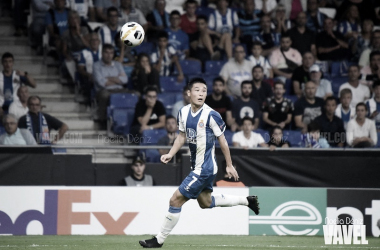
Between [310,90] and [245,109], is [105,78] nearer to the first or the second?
[245,109]

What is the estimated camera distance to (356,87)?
616 inches

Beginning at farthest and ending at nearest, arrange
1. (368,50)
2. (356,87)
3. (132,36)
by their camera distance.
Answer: (368,50) → (356,87) → (132,36)

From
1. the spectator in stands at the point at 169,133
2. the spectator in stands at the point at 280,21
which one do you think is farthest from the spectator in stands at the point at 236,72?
the spectator in stands at the point at 169,133

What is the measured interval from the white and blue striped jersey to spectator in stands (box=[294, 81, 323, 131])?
587 centimetres

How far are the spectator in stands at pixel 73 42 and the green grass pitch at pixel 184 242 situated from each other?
5.71m

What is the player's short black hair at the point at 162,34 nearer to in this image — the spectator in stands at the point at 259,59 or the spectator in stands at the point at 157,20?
the spectator in stands at the point at 157,20

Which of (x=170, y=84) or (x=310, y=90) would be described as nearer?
(x=310, y=90)

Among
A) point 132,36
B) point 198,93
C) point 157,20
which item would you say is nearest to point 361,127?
point 132,36

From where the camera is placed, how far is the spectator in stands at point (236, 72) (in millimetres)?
15625

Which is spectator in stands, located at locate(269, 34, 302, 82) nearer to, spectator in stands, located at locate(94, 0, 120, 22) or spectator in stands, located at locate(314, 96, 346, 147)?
spectator in stands, located at locate(314, 96, 346, 147)

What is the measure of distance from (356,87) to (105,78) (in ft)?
17.6

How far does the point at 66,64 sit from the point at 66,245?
23.3 feet

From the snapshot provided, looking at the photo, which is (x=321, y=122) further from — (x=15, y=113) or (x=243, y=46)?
(x=15, y=113)

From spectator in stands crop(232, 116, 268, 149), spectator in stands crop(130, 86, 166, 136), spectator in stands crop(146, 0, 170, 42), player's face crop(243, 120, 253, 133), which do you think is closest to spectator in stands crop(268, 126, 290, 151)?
spectator in stands crop(232, 116, 268, 149)
